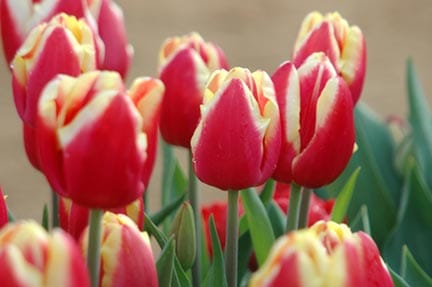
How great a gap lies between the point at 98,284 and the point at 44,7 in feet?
0.68

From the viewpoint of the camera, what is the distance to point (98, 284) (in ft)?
1.49

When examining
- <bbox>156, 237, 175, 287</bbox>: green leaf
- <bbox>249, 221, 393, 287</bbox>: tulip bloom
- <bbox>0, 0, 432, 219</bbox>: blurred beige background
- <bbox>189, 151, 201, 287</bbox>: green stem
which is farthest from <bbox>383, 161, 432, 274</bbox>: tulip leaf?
<bbox>0, 0, 432, 219</bbox>: blurred beige background

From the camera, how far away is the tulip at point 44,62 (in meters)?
0.53

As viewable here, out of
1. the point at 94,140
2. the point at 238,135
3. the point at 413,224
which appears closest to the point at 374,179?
the point at 413,224

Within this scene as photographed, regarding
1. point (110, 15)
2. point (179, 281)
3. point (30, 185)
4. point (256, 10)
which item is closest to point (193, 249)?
point (179, 281)

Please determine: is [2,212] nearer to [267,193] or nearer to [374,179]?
[267,193]

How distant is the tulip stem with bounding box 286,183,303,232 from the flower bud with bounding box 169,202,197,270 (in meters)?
0.04

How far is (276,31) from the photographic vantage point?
10.1ft

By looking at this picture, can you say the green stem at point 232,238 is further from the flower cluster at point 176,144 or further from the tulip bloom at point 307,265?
the tulip bloom at point 307,265

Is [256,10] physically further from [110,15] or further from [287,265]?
[287,265]

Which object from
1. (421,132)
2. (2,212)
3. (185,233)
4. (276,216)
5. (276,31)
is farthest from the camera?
(276,31)

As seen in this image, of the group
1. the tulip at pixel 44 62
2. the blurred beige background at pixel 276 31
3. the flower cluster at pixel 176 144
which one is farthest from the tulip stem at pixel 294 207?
the blurred beige background at pixel 276 31

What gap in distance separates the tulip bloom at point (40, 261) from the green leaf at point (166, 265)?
143mm

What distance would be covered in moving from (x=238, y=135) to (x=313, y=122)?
46mm
